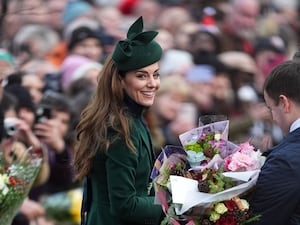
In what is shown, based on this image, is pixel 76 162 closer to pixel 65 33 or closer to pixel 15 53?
pixel 15 53

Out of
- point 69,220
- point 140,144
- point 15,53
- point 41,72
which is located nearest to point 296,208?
point 140,144

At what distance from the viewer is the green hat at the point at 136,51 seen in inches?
275

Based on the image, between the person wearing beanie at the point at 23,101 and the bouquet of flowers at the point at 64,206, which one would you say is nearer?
the person wearing beanie at the point at 23,101

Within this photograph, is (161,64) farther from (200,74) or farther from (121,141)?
(121,141)

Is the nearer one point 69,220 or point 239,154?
point 239,154

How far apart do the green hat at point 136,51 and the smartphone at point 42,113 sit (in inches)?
116

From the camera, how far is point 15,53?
1233 cm

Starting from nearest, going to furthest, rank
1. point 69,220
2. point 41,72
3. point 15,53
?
point 69,220, point 41,72, point 15,53

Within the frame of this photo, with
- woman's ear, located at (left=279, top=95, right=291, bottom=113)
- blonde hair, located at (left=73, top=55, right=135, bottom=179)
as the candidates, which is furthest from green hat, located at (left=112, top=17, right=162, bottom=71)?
woman's ear, located at (left=279, top=95, right=291, bottom=113)

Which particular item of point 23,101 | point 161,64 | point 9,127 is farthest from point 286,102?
point 161,64

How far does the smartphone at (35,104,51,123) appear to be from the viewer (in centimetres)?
989

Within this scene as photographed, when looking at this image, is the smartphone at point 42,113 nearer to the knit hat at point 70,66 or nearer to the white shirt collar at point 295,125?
the knit hat at point 70,66

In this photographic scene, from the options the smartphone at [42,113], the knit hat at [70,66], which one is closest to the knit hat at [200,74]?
the knit hat at [70,66]

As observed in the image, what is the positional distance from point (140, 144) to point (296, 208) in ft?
4.36
